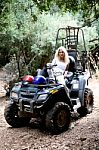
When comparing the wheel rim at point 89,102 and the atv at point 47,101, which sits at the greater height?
the atv at point 47,101

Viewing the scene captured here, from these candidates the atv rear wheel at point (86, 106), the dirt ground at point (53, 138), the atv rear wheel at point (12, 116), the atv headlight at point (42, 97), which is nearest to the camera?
the dirt ground at point (53, 138)

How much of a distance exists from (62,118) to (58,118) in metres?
0.11

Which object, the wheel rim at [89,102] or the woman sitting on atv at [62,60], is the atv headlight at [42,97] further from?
the wheel rim at [89,102]

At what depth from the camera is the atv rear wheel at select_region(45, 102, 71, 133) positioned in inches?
274

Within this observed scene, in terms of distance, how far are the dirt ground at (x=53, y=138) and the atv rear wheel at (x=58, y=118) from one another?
5.6 inches

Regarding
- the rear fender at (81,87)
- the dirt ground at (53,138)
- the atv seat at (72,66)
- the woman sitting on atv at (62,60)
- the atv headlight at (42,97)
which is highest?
the woman sitting on atv at (62,60)

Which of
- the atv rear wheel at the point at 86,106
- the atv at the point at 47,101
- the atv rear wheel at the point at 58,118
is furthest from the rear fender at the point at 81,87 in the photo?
the atv rear wheel at the point at 58,118

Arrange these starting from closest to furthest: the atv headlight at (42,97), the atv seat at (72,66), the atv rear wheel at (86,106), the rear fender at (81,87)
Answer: the atv headlight at (42,97) < the rear fender at (81,87) < the atv rear wheel at (86,106) < the atv seat at (72,66)

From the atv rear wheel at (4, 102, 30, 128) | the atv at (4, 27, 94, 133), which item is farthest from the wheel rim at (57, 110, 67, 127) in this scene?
the atv rear wheel at (4, 102, 30, 128)

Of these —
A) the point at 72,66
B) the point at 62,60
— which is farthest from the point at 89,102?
the point at 62,60

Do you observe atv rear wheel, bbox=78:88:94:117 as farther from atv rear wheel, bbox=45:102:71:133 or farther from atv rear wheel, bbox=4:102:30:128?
atv rear wheel, bbox=4:102:30:128

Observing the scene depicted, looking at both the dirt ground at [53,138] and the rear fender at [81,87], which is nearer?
the dirt ground at [53,138]

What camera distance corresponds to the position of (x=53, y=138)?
6750 millimetres

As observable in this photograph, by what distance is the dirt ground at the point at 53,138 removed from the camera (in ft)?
20.0
